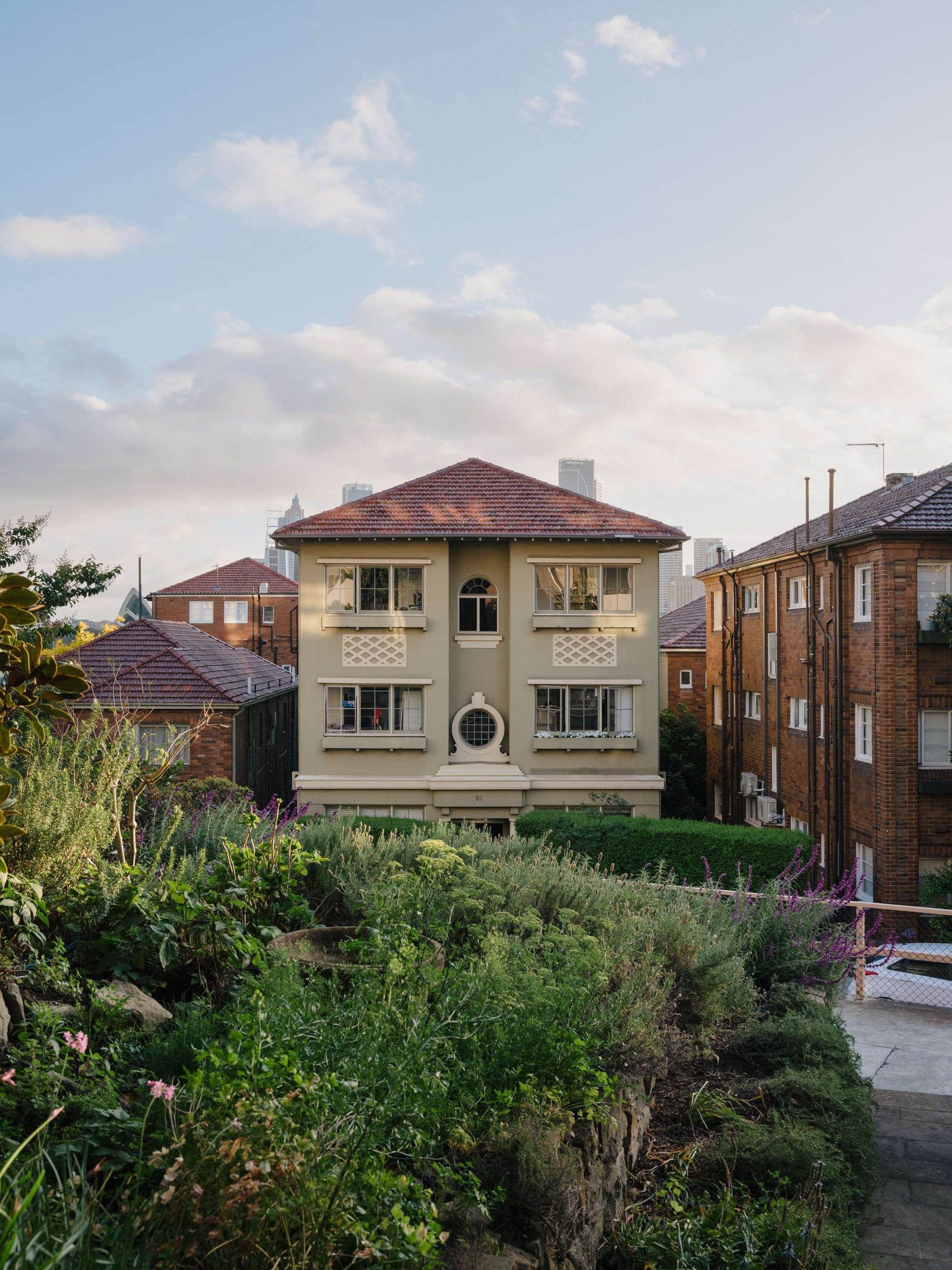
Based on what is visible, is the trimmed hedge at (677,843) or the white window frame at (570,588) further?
the white window frame at (570,588)

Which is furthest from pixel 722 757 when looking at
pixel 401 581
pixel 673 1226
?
pixel 673 1226

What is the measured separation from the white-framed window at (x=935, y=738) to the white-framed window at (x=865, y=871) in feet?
7.73

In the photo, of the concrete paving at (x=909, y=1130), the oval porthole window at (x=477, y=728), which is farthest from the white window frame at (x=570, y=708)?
the concrete paving at (x=909, y=1130)

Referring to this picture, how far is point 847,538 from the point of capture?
20938 mm

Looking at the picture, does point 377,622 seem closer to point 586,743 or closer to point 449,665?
point 449,665

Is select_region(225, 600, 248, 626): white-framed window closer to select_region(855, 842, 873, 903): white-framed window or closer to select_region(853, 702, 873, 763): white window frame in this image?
select_region(853, 702, 873, 763): white window frame

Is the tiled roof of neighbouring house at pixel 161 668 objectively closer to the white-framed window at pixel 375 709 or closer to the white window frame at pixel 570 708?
the white-framed window at pixel 375 709

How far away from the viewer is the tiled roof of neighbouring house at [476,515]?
2314 cm

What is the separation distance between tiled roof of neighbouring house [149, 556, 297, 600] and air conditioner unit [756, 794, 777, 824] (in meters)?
38.4

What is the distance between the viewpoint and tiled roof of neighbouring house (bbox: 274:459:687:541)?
23.1 m

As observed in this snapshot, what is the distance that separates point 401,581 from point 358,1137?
20908 mm

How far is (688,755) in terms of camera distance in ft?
110

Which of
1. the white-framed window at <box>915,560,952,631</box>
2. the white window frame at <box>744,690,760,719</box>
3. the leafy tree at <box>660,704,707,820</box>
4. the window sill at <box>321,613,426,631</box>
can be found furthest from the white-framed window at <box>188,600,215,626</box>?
the white-framed window at <box>915,560,952,631</box>

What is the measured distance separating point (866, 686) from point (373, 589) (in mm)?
11979
